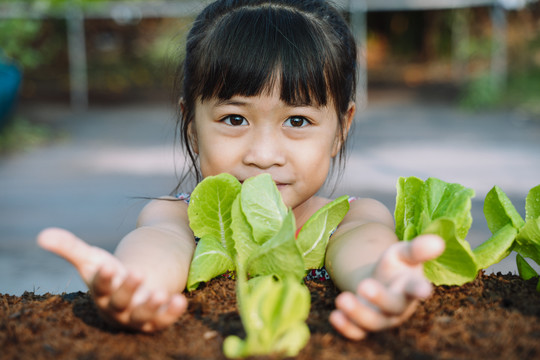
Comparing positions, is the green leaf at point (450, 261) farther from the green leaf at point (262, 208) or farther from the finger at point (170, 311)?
the finger at point (170, 311)

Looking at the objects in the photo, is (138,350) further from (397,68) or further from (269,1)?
(397,68)

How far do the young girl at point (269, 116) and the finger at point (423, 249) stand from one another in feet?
0.59

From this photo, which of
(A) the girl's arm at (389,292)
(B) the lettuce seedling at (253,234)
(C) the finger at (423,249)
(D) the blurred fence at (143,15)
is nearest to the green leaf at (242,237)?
(B) the lettuce seedling at (253,234)

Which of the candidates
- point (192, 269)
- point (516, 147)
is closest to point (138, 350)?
point (192, 269)

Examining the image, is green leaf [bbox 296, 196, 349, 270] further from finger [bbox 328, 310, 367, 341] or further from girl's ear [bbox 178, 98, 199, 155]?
girl's ear [bbox 178, 98, 199, 155]

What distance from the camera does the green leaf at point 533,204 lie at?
3.99 ft

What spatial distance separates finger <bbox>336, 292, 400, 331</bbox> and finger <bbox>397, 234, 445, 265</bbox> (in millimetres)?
95

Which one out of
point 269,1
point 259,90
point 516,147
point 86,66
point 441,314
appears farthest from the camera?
point 86,66

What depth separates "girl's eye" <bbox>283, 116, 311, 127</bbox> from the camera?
1.69 meters

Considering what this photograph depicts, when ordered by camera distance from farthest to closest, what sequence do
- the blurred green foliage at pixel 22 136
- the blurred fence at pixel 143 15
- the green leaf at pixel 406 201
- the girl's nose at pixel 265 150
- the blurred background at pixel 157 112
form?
the blurred fence at pixel 143 15 → the blurred green foliage at pixel 22 136 → the blurred background at pixel 157 112 → the girl's nose at pixel 265 150 → the green leaf at pixel 406 201

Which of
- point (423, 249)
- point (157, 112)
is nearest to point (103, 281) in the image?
point (423, 249)

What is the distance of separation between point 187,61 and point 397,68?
15769 mm

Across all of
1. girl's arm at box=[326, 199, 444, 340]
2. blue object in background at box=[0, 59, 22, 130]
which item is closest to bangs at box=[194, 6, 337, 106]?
girl's arm at box=[326, 199, 444, 340]

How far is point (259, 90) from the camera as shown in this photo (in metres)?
1.62
